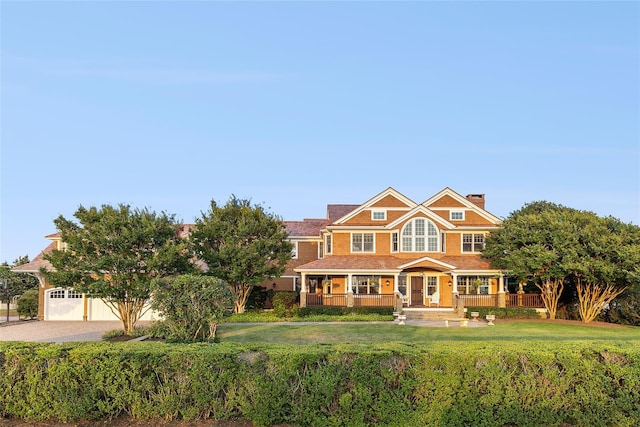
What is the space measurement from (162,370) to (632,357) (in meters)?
7.55

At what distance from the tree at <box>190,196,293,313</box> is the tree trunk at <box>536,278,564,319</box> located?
14.6 m

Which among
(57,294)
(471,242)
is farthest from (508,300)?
(57,294)

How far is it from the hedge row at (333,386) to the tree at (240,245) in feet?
57.4

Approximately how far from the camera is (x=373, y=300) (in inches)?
1094

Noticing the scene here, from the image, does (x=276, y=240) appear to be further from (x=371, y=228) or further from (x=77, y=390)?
(x=77, y=390)

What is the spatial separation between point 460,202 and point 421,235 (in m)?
3.91

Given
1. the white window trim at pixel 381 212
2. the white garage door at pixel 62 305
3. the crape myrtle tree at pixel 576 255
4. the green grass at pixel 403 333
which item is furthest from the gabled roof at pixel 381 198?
the white garage door at pixel 62 305

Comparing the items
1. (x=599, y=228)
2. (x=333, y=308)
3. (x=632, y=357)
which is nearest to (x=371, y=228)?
(x=333, y=308)

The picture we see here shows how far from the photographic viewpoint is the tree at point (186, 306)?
46.5 feet

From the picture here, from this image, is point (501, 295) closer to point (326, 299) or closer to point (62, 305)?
point (326, 299)

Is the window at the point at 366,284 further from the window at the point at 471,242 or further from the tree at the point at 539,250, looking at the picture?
the tree at the point at 539,250

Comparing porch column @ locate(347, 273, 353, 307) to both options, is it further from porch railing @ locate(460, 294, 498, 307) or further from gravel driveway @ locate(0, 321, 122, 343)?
gravel driveway @ locate(0, 321, 122, 343)

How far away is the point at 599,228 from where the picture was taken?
2414 cm

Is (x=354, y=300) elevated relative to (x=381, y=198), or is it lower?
lower
